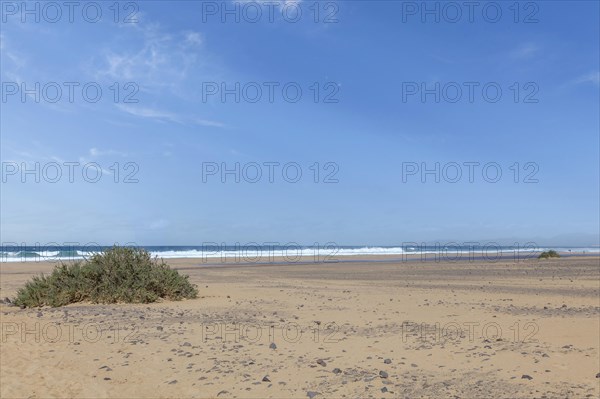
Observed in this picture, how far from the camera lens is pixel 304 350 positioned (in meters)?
9.55

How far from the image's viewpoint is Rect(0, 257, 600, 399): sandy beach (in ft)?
25.2

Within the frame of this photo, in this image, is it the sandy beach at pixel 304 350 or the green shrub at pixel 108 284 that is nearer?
the sandy beach at pixel 304 350

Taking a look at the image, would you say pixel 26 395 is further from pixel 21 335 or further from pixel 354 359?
pixel 354 359

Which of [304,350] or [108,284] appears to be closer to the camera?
[304,350]

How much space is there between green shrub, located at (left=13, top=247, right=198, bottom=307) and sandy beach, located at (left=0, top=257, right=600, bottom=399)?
0.76 m

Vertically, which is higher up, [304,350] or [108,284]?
[108,284]

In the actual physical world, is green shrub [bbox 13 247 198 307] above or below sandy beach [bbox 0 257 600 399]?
above

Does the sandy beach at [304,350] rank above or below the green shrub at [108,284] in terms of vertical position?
below

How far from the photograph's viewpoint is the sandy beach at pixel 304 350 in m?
7.67

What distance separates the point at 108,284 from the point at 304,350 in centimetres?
887

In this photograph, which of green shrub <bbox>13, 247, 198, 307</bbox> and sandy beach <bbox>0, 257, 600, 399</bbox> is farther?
green shrub <bbox>13, 247, 198, 307</bbox>

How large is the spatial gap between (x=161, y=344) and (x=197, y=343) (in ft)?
2.13

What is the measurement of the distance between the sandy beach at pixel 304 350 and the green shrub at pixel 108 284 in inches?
30.0

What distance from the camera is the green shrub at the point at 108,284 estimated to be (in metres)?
16.0
